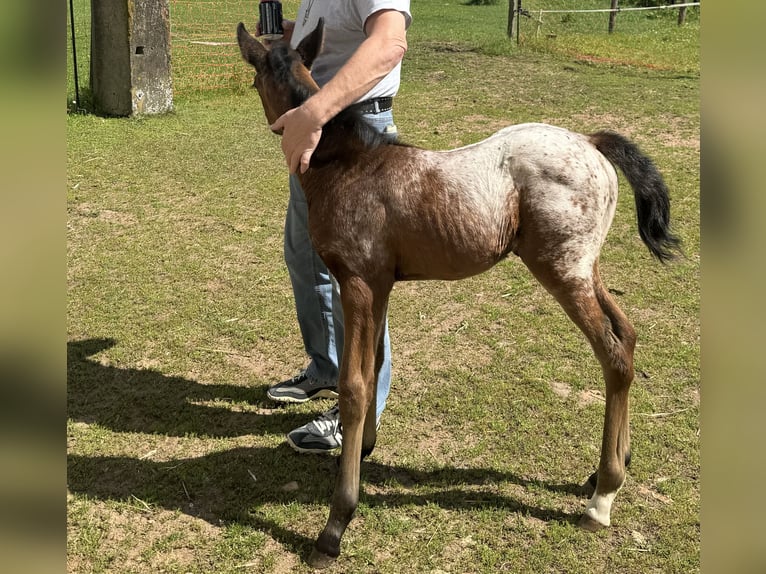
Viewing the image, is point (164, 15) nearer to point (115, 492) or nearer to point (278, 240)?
point (278, 240)

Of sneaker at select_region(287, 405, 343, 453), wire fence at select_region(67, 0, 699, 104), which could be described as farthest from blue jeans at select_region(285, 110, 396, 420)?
wire fence at select_region(67, 0, 699, 104)

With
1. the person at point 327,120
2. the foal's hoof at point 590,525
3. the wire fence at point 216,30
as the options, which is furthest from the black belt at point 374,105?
the wire fence at point 216,30

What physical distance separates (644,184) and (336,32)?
1.34m

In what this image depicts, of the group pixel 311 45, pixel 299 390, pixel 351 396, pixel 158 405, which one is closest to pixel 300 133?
pixel 311 45

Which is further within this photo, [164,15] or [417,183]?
[164,15]

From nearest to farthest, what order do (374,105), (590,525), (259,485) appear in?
(590,525) < (374,105) < (259,485)

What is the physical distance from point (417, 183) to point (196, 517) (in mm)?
1609

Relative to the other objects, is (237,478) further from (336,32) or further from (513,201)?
(336,32)

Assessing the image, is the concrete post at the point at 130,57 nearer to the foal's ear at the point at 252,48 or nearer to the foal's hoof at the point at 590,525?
the foal's ear at the point at 252,48

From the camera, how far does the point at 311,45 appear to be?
261 centimetres

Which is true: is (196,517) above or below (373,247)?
below

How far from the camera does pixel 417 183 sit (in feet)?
8.12

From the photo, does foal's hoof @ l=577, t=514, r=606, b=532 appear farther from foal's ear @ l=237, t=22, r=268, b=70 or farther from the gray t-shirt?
foal's ear @ l=237, t=22, r=268, b=70
